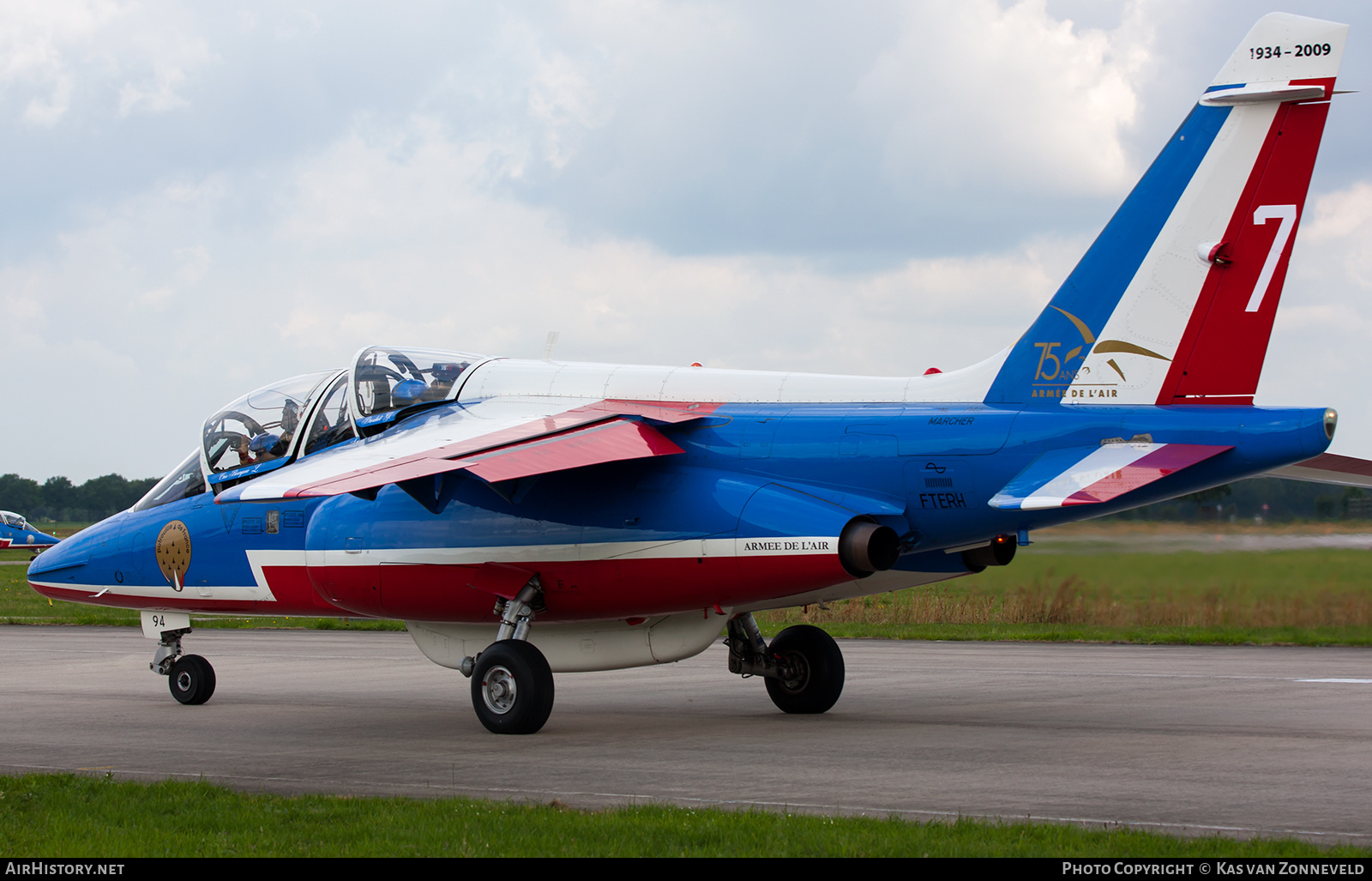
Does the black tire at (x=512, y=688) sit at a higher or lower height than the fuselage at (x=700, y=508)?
lower

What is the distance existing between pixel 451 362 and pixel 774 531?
4597mm

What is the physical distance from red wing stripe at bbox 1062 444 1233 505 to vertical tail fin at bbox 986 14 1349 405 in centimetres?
51

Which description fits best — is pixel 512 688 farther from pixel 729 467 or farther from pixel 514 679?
pixel 729 467

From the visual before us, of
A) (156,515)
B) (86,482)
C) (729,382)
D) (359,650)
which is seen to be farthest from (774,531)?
(86,482)

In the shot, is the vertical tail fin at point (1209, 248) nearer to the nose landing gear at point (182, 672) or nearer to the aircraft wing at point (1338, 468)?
the aircraft wing at point (1338, 468)

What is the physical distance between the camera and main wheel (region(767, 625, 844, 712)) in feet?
43.9

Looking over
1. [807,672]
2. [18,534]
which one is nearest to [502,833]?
[807,672]

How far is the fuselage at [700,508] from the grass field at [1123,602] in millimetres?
4874

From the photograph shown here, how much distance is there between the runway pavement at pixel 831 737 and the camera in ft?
28.1

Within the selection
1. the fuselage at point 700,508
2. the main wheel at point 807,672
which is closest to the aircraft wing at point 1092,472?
the fuselage at point 700,508

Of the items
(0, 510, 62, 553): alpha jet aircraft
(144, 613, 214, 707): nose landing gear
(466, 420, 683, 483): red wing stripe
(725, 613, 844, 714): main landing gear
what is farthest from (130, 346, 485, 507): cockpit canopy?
(0, 510, 62, 553): alpha jet aircraft

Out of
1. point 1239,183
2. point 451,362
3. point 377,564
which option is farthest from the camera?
point 451,362

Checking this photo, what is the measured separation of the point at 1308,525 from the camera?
60.7 ft
